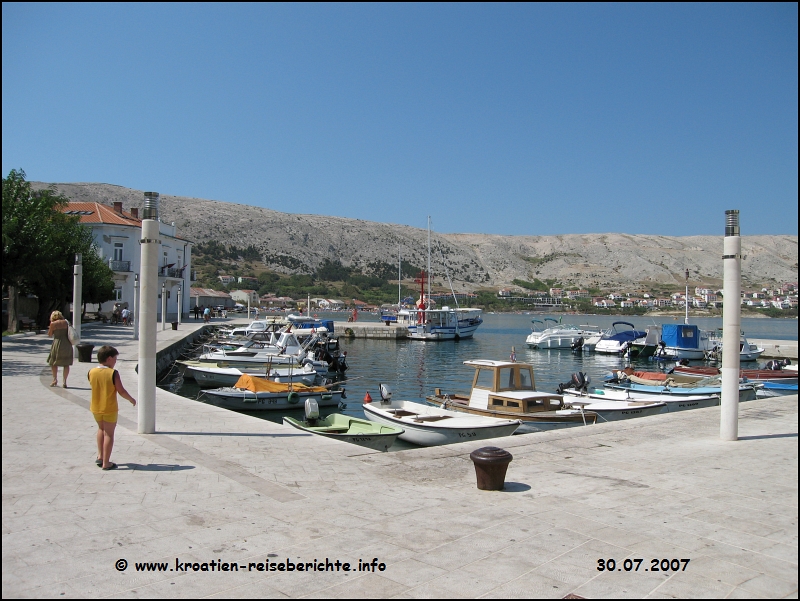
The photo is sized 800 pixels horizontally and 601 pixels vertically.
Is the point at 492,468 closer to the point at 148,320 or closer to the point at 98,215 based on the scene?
the point at 148,320

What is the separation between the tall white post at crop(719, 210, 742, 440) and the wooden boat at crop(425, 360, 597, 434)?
5761 millimetres

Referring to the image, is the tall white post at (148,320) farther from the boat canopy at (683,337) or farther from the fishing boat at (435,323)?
the fishing boat at (435,323)

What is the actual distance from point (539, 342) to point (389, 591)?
54927mm

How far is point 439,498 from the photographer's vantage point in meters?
7.39

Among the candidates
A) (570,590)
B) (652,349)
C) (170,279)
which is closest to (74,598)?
(570,590)

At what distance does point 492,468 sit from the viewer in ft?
25.3

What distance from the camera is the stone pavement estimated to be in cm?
490

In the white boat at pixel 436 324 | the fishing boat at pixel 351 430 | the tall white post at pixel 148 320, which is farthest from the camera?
the white boat at pixel 436 324

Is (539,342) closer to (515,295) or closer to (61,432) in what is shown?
(61,432)

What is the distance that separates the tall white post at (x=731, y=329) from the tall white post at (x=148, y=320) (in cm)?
979

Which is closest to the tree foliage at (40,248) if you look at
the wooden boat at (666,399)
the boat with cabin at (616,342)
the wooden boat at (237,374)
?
the wooden boat at (237,374)

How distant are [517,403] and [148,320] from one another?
405 inches

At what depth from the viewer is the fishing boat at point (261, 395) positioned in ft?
69.4

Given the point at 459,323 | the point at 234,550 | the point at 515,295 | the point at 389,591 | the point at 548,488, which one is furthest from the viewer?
the point at 515,295
